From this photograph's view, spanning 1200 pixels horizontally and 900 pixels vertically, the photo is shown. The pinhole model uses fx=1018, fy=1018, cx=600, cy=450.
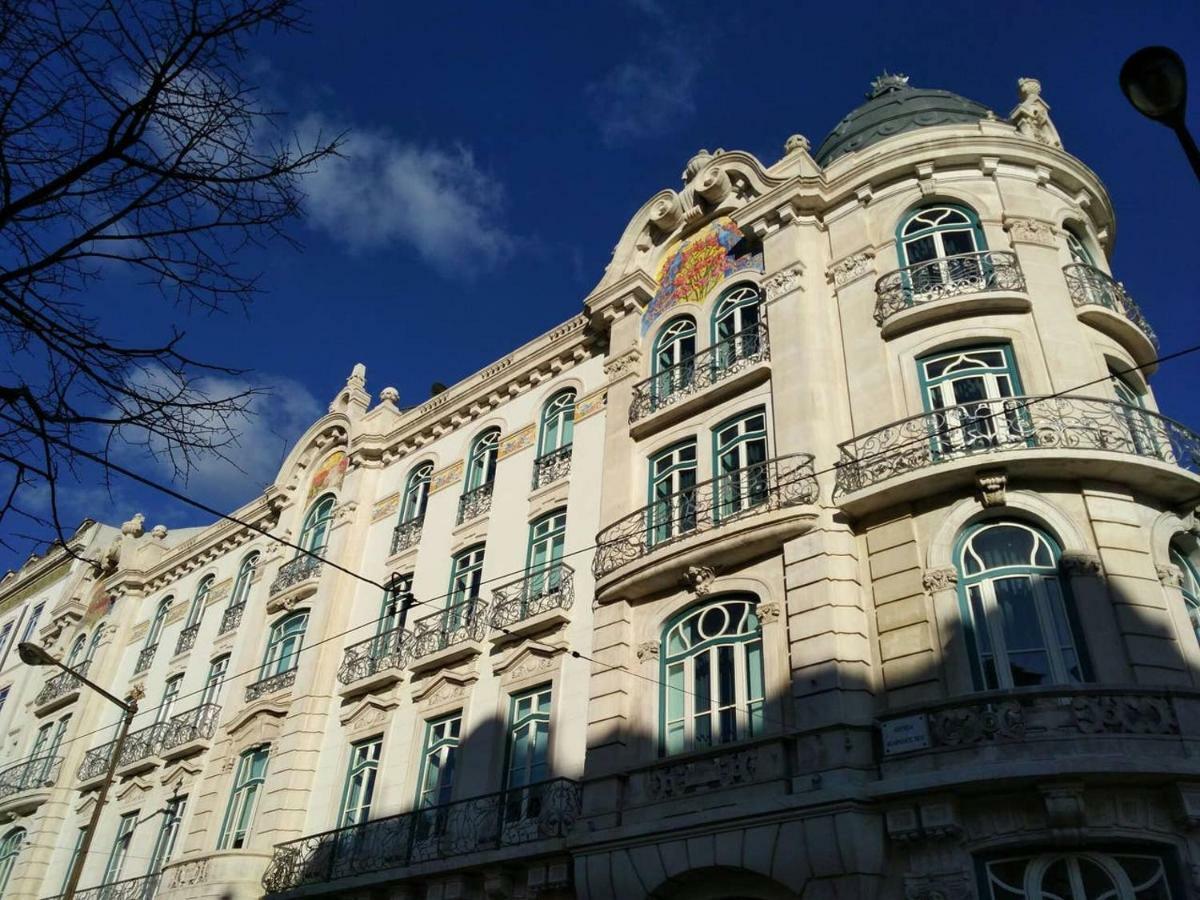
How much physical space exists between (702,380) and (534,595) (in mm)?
4944

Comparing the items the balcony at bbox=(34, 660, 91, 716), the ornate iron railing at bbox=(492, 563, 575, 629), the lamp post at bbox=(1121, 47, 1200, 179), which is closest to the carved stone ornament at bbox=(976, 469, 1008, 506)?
the ornate iron railing at bbox=(492, 563, 575, 629)

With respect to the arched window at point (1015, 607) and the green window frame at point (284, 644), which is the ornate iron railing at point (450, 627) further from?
the arched window at point (1015, 607)

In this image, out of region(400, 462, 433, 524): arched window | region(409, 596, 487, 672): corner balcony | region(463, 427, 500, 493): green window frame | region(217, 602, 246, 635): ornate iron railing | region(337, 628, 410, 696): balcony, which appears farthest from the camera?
region(217, 602, 246, 635): ornate iron railing

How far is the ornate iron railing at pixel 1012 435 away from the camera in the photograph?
13.6 meters

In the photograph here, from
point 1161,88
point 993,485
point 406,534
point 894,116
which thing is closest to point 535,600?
point 406,534

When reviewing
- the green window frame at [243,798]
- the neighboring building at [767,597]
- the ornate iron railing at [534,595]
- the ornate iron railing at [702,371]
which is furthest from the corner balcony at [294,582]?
the ornate iron railing at [702,371]

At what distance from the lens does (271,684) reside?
2286cm

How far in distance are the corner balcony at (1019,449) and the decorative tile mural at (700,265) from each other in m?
5.59

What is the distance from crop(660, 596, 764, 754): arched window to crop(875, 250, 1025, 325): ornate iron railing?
5326 mm

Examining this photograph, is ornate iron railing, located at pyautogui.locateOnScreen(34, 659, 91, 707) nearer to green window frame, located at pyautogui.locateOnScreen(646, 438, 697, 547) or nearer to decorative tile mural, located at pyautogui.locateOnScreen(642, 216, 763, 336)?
green window frame, located at pyautogui.locateOnScreen(646, 438, 697, 547)

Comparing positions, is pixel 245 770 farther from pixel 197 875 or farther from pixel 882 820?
pixel 882 820

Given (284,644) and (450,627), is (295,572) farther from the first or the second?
(450,627)

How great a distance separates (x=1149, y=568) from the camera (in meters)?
12.8

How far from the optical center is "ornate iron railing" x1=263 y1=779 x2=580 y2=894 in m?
15.7
